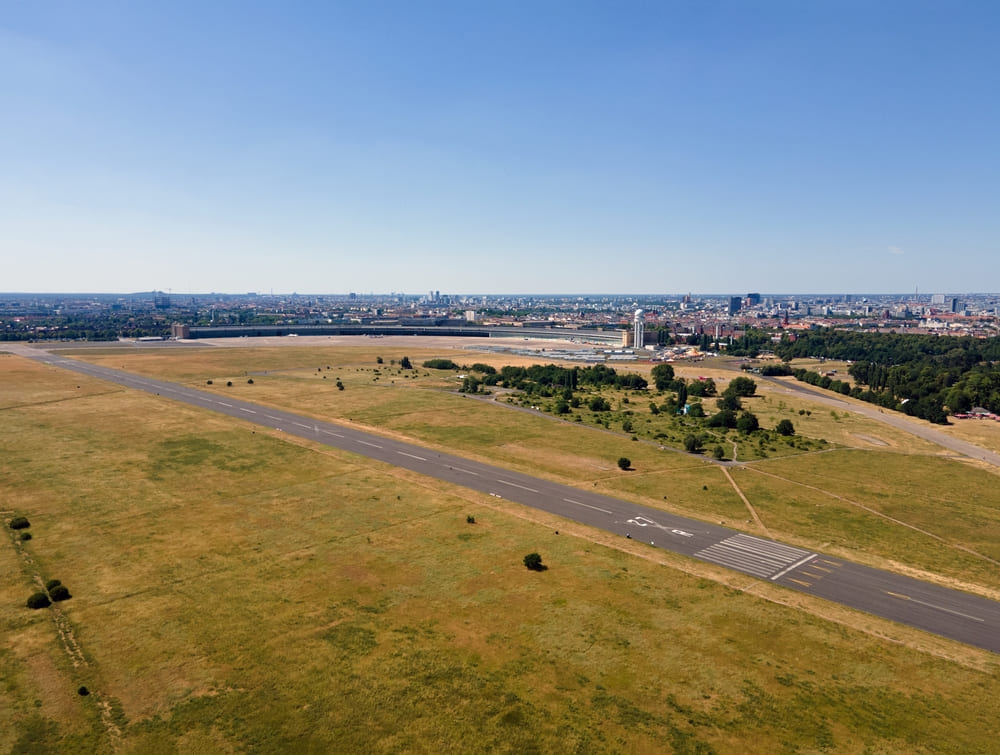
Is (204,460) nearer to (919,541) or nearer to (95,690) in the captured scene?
(95,690)

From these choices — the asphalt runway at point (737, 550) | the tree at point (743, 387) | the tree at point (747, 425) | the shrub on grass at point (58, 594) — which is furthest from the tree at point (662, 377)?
the shrub on grass at point (58, 594)

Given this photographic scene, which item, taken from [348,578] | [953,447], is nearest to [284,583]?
[348,578]

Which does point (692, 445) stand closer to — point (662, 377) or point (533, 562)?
point (533, 562)

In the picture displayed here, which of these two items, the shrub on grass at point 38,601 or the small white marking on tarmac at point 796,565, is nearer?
the shrub on grass at point 38,601

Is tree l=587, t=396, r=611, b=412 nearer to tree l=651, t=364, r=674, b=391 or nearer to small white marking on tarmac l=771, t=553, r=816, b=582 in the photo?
tree l=651, t=364, r=674, b=391

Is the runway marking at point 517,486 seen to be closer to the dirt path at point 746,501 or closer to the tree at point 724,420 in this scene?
the dirt path at point 746,501

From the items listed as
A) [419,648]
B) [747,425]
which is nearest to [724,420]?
[747,425]
